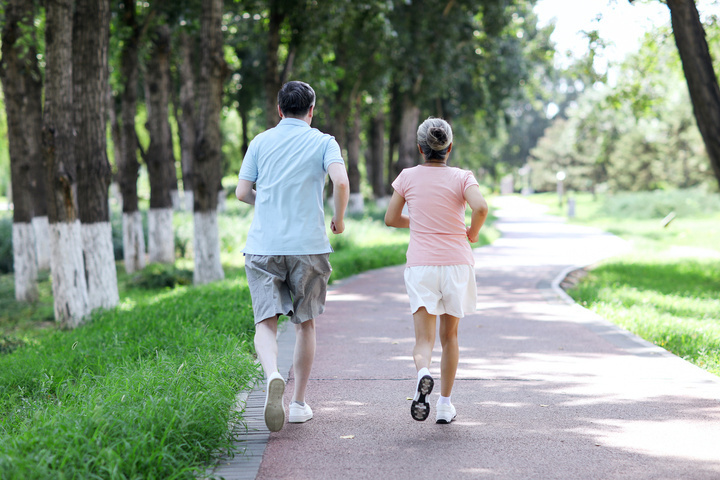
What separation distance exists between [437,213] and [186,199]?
19.8 meters

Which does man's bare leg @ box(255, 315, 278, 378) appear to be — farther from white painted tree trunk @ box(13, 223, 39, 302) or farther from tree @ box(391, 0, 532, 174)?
tree @ box(391, 0, 532, 174)

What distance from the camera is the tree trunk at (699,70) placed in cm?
1115

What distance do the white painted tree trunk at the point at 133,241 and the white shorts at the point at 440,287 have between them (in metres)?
12.1

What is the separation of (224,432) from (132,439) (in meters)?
0.71

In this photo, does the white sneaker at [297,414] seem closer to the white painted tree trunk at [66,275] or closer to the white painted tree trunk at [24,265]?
the white painted tree trunk at [66,275]

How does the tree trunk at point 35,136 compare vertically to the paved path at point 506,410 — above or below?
above

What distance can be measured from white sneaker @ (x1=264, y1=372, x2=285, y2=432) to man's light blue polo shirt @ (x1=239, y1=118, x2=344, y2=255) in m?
0.76

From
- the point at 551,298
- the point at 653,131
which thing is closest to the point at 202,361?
the point at 551,298

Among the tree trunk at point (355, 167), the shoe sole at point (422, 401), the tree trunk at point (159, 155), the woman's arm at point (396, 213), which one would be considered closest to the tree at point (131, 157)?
the tree trunk at point (159, 155)

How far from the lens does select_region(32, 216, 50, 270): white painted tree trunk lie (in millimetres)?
16125

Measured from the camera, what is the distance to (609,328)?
318 inches

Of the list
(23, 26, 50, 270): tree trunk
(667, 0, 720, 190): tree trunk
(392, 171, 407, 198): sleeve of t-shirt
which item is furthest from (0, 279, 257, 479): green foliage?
(667, 0, 720, 190): tree trunk

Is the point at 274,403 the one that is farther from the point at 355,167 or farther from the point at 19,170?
the point at 355,167

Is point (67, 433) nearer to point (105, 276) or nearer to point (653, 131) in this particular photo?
point (105, 276)
